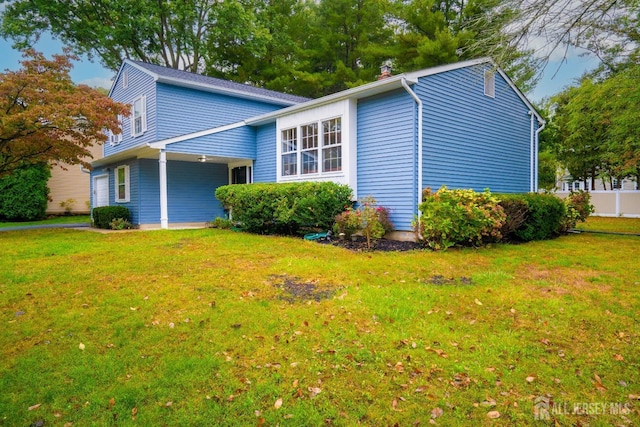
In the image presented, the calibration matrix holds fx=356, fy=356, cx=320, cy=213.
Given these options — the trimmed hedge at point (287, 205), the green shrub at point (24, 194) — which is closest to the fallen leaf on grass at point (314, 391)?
the trimmed hedge at point (287, 205)

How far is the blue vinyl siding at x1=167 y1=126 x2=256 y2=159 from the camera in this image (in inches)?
484

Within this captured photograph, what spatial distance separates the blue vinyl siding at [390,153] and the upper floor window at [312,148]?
27.8 inches

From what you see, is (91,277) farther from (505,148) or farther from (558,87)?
(558,87)

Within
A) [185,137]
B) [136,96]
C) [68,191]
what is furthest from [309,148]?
[68,191]

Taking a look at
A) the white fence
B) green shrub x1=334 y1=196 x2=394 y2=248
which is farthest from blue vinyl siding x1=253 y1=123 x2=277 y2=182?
the white fence

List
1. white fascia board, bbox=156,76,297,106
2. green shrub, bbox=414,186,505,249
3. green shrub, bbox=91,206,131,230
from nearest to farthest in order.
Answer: green shrub, bbox=414,186,505,249
white fascia board, bbox=156,76,297,106
green shrub, bbox=91,206,131,230

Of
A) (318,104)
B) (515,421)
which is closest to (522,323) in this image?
(515,421)

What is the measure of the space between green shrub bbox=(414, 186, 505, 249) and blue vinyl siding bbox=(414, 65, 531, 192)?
4.93ft

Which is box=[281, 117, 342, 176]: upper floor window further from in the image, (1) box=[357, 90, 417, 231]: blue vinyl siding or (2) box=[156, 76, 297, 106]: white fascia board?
(2) box=[156, 76, 297, 106]: white fascia board

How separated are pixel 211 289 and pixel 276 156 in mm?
8302

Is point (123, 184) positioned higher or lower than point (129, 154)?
lower

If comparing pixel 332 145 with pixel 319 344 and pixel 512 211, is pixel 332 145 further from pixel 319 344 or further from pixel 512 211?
pixel 319 344

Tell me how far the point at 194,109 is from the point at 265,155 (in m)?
3.82

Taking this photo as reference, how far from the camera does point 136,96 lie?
14.8 m
